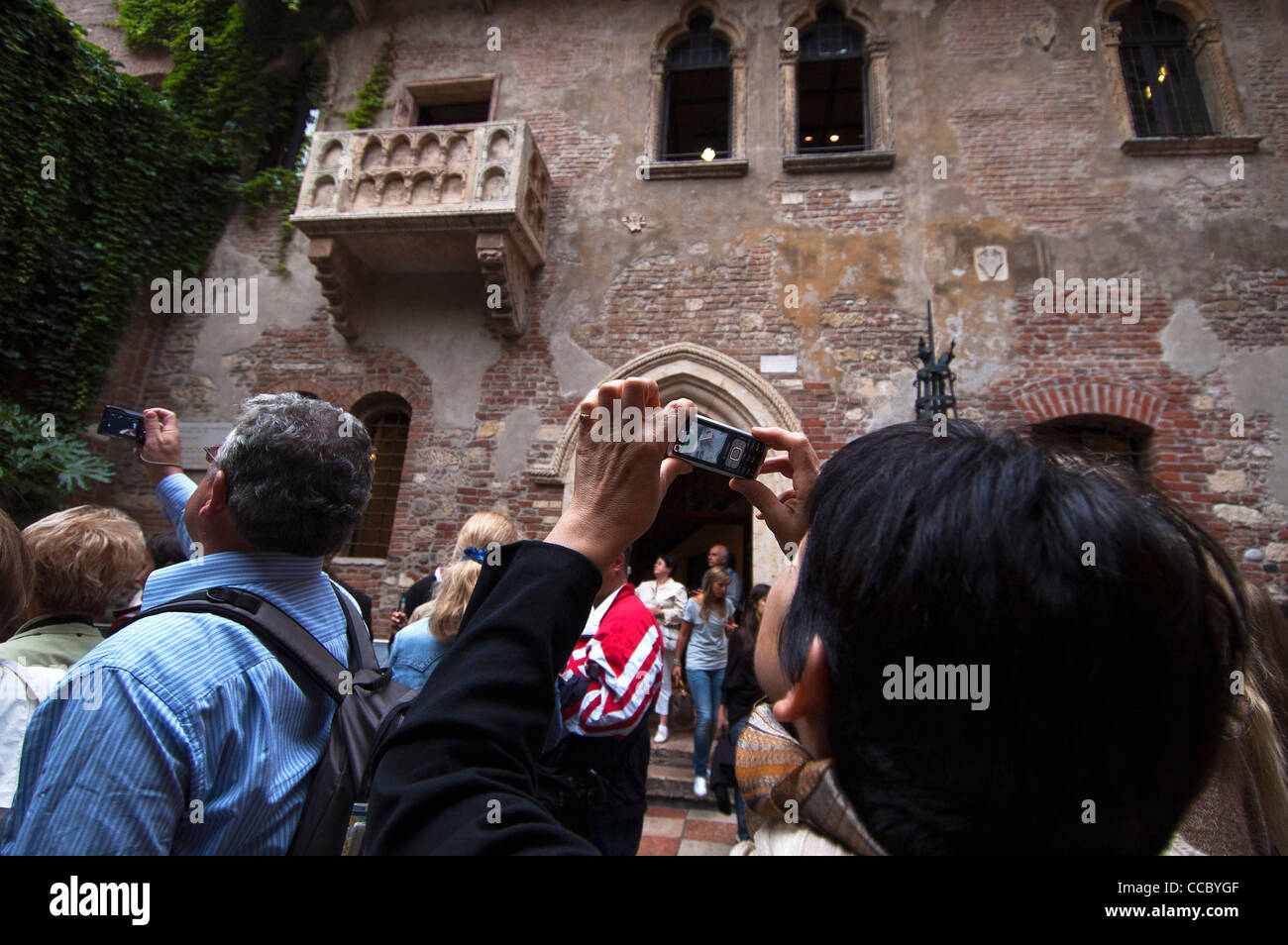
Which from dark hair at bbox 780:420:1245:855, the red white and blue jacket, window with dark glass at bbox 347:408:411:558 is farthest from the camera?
window with dark glass at bbox 347:408:411:558

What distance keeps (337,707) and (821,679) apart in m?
1.04

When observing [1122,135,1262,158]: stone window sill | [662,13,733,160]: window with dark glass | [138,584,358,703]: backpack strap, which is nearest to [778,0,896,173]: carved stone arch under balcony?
[662,13,733,160]: window with dark glass

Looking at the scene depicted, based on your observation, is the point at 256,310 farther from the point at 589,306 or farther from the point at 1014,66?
the point at 1014,66

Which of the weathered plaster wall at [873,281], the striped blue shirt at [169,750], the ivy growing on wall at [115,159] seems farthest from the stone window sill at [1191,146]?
the ivy growing on wall at [115,159]

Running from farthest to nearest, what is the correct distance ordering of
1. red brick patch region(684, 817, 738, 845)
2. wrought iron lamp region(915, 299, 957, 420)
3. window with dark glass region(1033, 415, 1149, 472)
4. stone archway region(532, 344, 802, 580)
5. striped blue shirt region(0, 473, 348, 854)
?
stone archway region(532, 344, 802, 580)
window with dark glass region(1033, 415, 1149, 472)
wrought iron lamp region(915, 299, 957, 420)
red brick patch region(684, 817, 738, 845)
striped blue shirt region(0, 473, 348, 854)

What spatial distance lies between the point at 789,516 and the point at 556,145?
774 centimetres

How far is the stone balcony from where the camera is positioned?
677cm

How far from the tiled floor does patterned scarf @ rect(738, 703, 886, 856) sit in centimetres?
386

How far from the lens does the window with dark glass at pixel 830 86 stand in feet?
25.7

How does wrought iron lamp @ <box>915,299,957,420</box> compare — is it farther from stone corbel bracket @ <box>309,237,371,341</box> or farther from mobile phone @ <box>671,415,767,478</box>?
stone corbel bracket @ <box>309,237,371,341</box>

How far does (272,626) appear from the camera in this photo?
1287 mm

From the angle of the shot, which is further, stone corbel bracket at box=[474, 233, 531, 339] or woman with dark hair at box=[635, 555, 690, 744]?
stone corbel bracket at box=[474, 233, 531, 339]

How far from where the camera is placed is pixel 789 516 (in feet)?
4.50

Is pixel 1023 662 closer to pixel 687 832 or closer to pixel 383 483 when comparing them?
pixel 687 832
